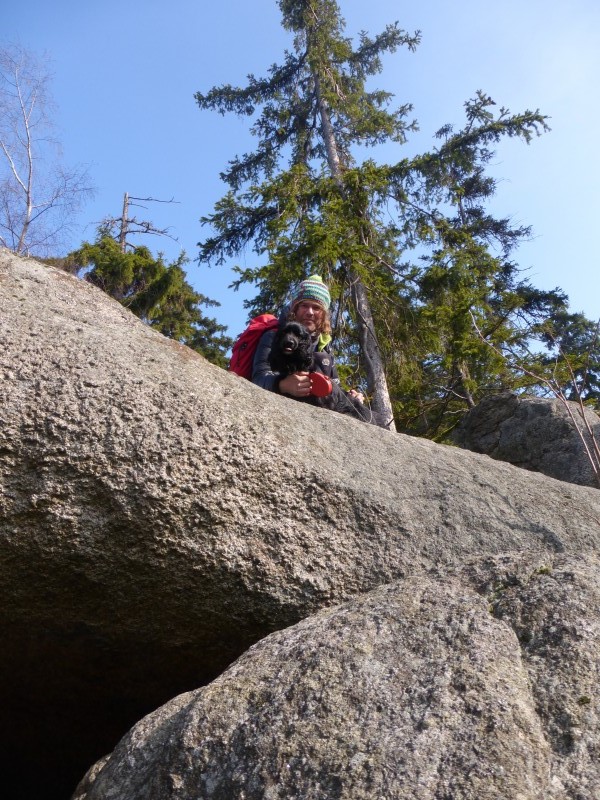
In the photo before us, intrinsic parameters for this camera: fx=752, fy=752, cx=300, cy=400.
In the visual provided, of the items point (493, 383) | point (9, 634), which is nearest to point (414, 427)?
point (493, 383)

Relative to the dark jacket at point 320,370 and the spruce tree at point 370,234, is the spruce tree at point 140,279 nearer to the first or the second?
the spruce tree at point 370,234

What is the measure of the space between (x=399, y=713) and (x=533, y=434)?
18.6 ft

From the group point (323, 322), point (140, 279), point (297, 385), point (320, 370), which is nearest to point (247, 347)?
point (320, 370)

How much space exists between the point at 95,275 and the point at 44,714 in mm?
12220

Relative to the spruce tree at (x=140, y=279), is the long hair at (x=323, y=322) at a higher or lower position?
lower

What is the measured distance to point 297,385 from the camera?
4633 millimetres

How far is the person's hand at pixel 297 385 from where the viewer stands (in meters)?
4.63

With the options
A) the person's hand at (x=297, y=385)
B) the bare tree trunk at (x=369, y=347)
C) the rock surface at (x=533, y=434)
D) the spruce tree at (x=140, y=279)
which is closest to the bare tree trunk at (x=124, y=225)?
the spruce tree at (x=140, y=279)

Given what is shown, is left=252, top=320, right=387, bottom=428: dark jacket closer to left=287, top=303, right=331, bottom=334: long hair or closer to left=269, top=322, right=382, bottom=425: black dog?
left=269, top=322, right=382, bottom=425: black dog

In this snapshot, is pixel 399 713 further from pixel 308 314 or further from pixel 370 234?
pixel 370 234

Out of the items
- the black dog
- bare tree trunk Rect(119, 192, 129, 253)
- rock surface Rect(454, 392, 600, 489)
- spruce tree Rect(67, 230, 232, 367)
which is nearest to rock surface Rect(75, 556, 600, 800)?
the black dog

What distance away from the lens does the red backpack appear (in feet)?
17.2

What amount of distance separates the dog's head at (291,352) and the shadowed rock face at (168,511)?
1.10 m

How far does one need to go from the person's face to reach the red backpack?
0.26 meters
